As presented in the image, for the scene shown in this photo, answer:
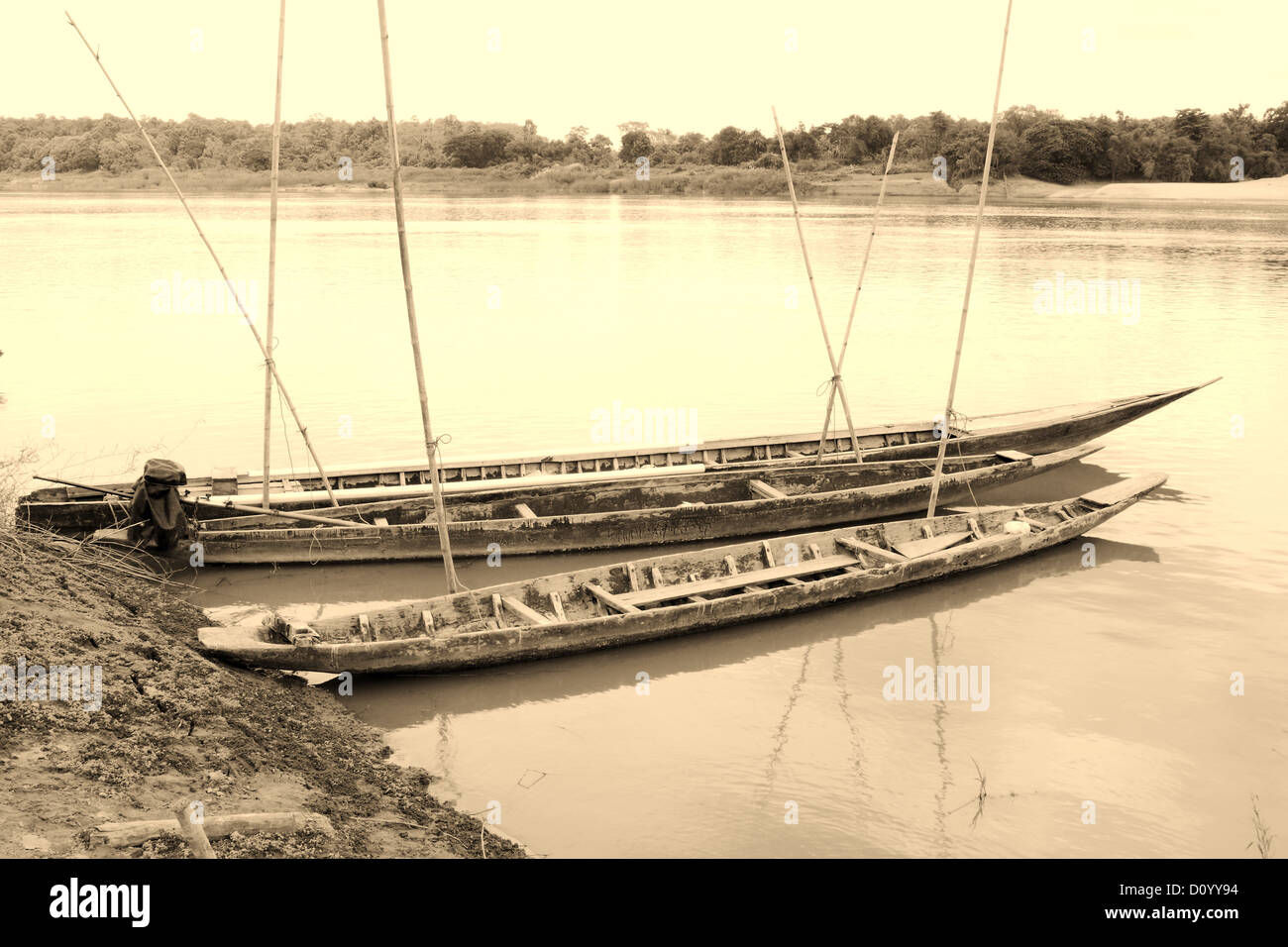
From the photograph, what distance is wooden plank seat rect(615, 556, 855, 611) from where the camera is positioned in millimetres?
7488

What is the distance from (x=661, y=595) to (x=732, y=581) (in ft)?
1.87

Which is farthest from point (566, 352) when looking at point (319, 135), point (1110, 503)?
point (319, 135)

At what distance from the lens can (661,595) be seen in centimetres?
753

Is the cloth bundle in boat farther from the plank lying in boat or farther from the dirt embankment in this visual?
the plank lying in boat

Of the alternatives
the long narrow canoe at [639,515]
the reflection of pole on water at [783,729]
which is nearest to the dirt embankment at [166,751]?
the reflection of pole on water at [783,729]

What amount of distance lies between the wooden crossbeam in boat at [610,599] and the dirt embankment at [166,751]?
1848mm

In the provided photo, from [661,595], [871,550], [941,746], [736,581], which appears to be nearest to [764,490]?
[871,550]

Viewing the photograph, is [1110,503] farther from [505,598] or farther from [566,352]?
[566,352]

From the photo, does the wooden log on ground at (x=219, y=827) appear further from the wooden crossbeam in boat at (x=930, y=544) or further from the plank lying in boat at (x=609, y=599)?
the wooden crossbeam in boat at (x=930, y=544)

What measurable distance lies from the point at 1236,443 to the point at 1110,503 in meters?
4.56

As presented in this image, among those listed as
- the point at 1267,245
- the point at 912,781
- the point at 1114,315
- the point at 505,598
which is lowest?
the point at 912,781

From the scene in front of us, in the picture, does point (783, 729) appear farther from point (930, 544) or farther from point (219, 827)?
point (219, 827)

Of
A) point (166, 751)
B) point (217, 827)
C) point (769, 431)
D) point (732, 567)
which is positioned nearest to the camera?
point (217, 827)

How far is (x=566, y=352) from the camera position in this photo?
17906 mm
